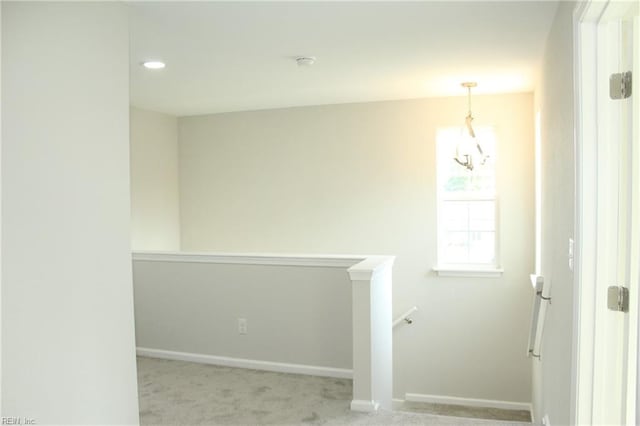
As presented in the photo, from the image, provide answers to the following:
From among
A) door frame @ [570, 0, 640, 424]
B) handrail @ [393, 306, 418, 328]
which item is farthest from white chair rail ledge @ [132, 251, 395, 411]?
door frame @ [570, 0, 640, 424]

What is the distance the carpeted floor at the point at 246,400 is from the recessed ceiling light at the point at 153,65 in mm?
2273

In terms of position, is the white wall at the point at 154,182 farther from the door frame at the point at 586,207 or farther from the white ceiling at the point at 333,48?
the door frame at the point at 586,207

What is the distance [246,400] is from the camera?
3.61m

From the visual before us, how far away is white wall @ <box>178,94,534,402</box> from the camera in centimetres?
523

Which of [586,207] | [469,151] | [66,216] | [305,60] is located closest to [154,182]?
[305,60]

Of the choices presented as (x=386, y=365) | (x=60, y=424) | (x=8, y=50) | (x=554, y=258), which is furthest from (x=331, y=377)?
(x=8, y=50)

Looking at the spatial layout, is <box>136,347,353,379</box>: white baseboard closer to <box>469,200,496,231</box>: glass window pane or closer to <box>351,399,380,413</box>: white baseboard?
<box>351,399,380,413</box>: white baseboard

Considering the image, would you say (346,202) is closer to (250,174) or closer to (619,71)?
(250,174)

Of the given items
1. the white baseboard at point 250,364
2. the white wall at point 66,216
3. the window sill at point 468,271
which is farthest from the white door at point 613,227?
the window sill at point 468,271

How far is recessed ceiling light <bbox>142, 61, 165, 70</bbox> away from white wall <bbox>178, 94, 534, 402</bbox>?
A: 6.89ft

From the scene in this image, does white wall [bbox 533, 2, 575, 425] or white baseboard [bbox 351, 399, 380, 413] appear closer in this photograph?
white wall [bbox 533, 2, 575, 425]

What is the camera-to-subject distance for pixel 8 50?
6.89 ft

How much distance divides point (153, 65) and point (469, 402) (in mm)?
4184

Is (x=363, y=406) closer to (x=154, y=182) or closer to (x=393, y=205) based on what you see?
(x=393, y=205)
